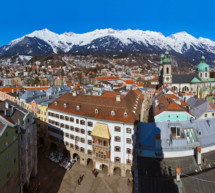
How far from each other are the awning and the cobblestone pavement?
378 inches

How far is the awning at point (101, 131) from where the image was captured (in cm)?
4032

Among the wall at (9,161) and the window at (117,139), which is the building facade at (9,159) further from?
the window at (117,139)

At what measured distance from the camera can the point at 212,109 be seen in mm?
55406

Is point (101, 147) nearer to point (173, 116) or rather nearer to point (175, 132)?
point (175, 132)

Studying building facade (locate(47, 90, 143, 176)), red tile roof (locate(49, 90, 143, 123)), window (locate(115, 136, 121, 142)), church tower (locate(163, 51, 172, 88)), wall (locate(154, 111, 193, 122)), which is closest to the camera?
building facade (locate(47, 90, 143, 176))

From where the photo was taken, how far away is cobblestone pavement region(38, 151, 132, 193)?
3772 cm

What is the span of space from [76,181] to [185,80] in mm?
106435

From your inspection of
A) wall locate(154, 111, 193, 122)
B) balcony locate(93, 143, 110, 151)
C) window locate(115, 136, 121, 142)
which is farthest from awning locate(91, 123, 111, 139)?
wall locate(154, 111, 193, 122)

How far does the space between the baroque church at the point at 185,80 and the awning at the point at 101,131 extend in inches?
3403

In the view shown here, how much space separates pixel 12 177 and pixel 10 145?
229 inches

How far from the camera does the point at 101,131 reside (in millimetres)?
40844

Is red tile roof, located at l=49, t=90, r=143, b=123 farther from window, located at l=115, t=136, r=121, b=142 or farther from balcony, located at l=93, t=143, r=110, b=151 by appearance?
balcony, located at l=93, t=143, r=110, b=151

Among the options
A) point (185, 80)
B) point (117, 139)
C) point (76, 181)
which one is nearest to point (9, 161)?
point (76, 181)

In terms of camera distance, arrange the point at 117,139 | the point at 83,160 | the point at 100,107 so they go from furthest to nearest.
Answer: the point at 83,160
the point at 100,107
the point at 117,139
